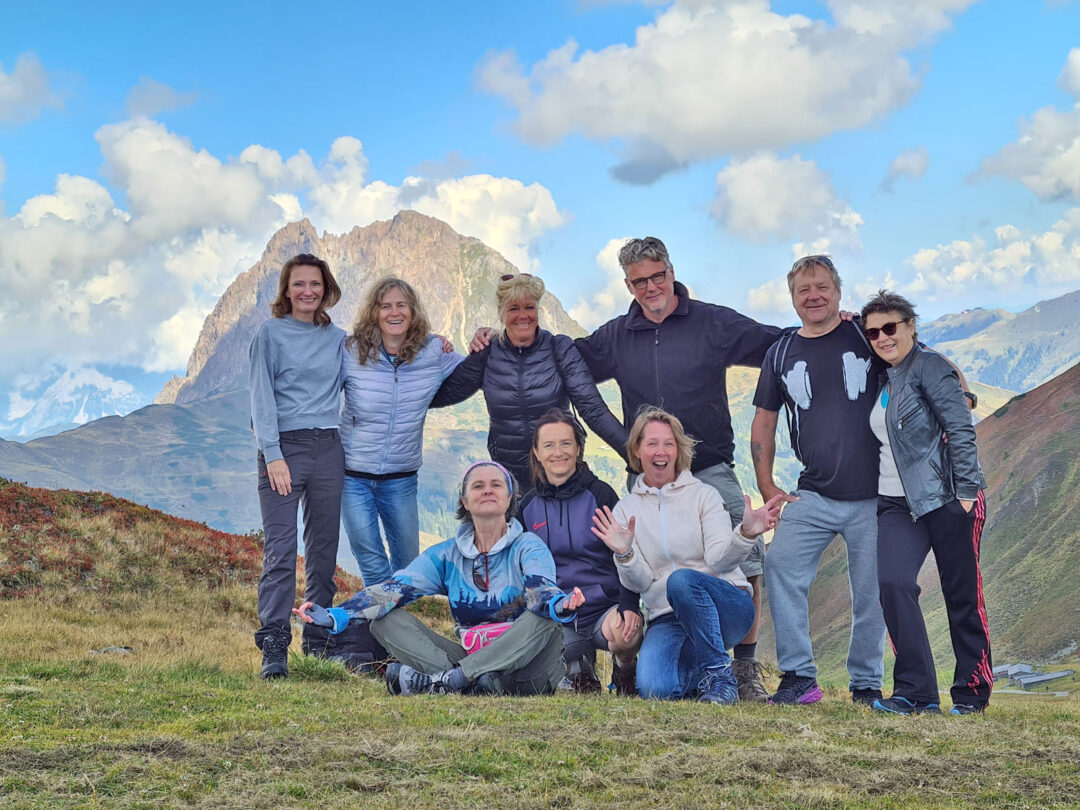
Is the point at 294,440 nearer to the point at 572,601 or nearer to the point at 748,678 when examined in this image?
the point at 572,601

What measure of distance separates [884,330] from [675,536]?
2.50 meters

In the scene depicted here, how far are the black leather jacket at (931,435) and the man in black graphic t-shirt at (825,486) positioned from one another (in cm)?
41

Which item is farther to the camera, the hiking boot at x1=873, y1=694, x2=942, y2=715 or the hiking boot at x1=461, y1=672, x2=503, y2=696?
the hiking boot at x1=461, y1=672, x2=503, y2=696

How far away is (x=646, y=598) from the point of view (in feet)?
26.0

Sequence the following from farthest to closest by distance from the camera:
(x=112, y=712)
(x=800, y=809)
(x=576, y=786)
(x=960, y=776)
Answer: (x=112, y=712) → (x=960, y=776) → (x=576, y=786) → (x=800, y=809)

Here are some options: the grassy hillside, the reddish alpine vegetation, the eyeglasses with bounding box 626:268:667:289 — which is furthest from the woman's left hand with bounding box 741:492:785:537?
the reddish alpine vegetation

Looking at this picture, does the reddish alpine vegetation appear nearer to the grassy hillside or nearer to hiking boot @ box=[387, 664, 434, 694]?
the grassy hillside

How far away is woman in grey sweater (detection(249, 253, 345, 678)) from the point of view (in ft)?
28.3

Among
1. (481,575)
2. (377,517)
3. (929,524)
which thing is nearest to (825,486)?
(929,524)

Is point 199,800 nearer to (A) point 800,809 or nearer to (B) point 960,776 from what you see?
(A) point 800,809

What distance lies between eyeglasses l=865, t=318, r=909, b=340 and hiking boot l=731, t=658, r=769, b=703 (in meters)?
3.17

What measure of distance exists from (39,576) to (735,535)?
42.8ft

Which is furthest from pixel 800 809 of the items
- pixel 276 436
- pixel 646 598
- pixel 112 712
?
pixel 276 436

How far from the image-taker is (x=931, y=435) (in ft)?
23.9
